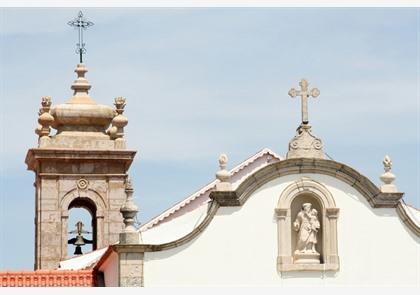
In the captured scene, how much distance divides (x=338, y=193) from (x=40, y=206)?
10.5 meters

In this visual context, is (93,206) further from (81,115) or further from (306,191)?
(306,191)

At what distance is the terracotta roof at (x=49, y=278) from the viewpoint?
5381 centimetres

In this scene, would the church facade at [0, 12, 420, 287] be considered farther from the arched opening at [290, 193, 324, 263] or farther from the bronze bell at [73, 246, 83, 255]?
the bronze bell at [73, 246, 83, 255]

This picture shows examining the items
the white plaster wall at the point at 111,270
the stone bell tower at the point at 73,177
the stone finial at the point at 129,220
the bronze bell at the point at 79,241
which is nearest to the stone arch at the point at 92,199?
the stone bell tower at the point at 73,177

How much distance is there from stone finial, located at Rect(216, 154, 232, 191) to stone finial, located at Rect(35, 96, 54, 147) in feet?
31.0

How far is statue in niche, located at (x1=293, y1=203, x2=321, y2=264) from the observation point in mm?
51062

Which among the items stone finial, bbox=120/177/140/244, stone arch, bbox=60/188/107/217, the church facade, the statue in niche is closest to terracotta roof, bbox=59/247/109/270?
stone arch, bbox=60/188/107/217

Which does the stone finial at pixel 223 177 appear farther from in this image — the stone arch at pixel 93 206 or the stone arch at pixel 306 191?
the stone arch at pixel 93 206

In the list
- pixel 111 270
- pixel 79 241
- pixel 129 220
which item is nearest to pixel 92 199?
pixel 79 241

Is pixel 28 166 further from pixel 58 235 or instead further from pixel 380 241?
pixel 380 241

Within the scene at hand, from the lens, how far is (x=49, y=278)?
5412 centimetres

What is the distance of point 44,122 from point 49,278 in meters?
6.39

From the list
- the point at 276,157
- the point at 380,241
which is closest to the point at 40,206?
the point at 276,157

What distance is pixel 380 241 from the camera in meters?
51.6
